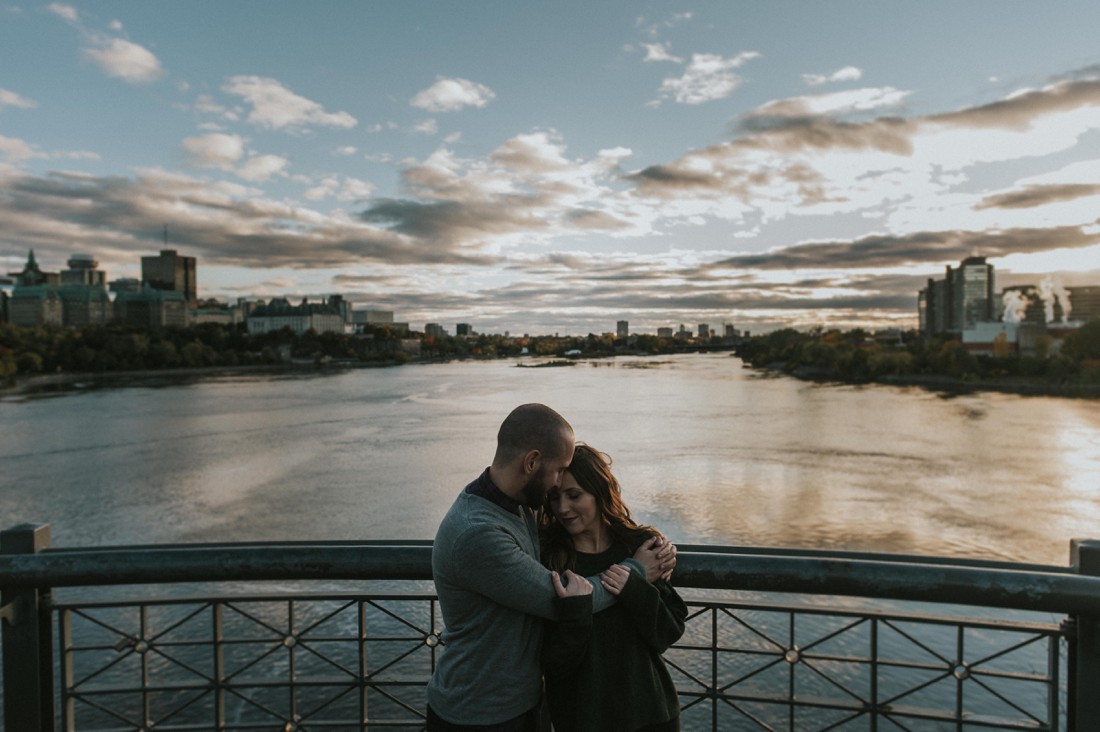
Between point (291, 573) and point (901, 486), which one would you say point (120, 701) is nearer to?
point (291, 573)

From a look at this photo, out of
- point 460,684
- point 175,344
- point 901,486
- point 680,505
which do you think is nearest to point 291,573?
point 460,684

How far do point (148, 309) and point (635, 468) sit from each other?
132 metres

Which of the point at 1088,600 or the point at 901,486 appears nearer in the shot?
the point at 1088,600

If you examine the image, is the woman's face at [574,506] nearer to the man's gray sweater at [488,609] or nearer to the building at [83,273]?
the man's gray sweater at [488,609]

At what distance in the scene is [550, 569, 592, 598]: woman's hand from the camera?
158 cm

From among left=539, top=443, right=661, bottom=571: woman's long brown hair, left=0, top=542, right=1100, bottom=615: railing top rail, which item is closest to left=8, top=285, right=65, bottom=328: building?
left=0, top=542, right=1100, bottom=615: railing top rail

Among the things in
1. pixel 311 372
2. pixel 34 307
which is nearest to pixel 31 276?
pixel 34 307

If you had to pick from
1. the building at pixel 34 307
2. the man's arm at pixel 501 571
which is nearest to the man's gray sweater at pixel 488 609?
the man's arm at pixel 501 571

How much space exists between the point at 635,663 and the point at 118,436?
36908mm

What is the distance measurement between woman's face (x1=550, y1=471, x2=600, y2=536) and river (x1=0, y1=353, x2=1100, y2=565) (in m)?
13.9

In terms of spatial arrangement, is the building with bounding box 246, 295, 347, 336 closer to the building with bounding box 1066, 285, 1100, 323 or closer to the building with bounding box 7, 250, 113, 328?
the building with bounding box 7, 250, 113, 328

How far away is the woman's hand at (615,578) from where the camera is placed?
5.43 ft

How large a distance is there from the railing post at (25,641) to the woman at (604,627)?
1.57m

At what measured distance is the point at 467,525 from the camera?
61.7 inches
